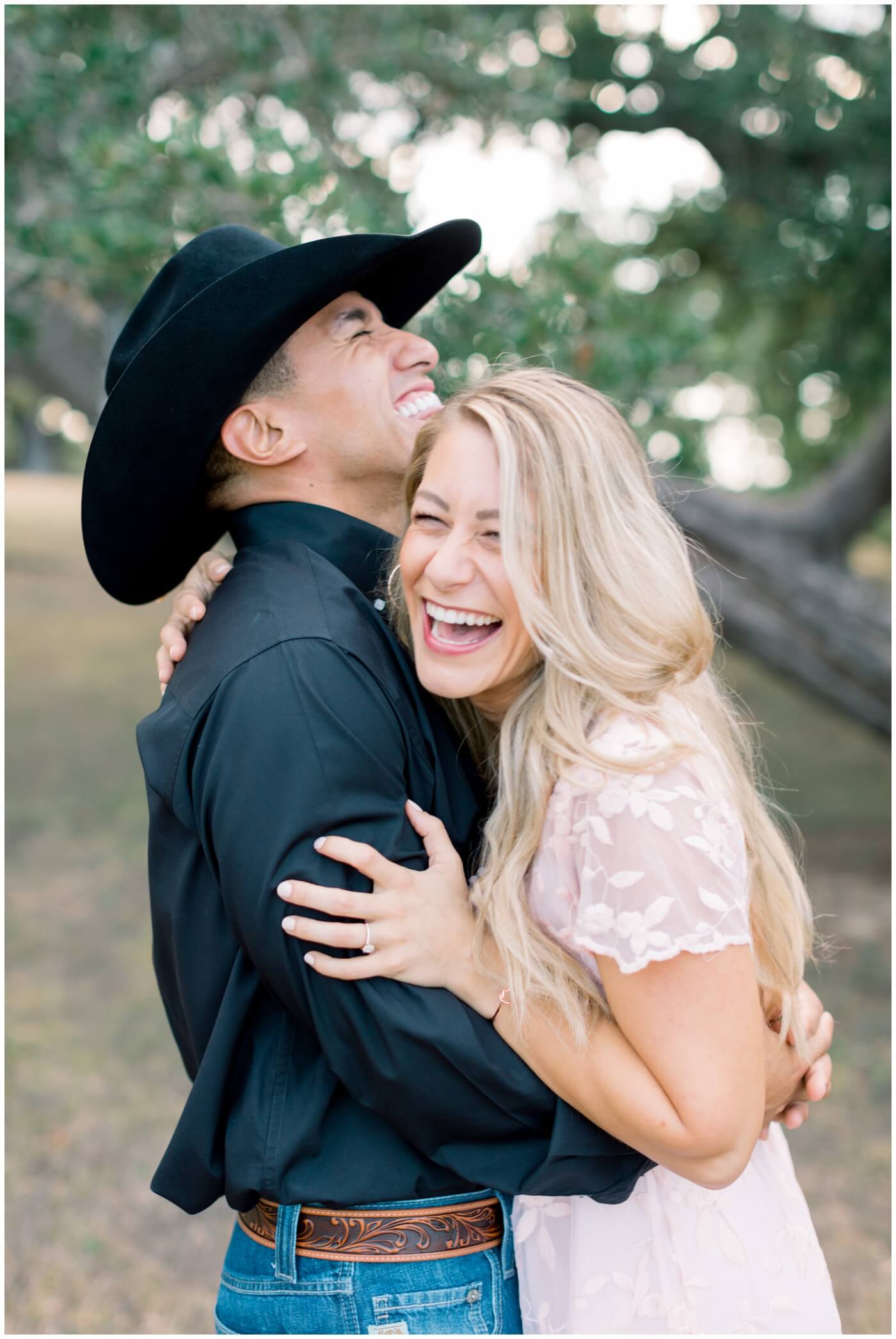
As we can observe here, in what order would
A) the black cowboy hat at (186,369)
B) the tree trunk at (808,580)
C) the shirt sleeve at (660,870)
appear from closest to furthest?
the shirt sleeve at (660,870) → the black cowboy hat at (186,369) → the tree trunk at (808,580)

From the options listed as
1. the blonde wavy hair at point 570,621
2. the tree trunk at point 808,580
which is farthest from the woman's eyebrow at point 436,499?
the tree trunk at point 808,580

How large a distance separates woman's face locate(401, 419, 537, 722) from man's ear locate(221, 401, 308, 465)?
1.24ft

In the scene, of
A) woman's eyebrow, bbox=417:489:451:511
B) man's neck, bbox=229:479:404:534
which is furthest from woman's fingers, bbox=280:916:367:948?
man's neck, bbox=229:479:404:534

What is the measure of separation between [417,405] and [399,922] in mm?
1153

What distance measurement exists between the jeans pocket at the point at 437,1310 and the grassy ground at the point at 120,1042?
8.30 ft

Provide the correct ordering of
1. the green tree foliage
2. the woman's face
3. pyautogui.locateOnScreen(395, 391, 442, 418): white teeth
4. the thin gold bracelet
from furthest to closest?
the green tree foliage
pyautogui.locateOnScreen(395, 391, 442, 418): white teeth
the woman's face
the thin gold bracelet

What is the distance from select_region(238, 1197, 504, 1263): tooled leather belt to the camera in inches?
70.7

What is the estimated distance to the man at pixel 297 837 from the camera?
1707 millimetres

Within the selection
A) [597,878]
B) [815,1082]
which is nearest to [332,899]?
[597,878]

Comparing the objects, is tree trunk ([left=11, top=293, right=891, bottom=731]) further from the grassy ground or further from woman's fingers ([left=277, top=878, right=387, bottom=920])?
woman's fingers ([left=277, top=878, right=387, bottom=920])

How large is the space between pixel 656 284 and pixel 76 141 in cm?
605

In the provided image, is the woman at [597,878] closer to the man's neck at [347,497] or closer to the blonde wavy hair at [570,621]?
the blonde wavy hair at [570,621]

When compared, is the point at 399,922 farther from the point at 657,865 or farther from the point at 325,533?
the point at 325,533

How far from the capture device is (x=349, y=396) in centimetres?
226
